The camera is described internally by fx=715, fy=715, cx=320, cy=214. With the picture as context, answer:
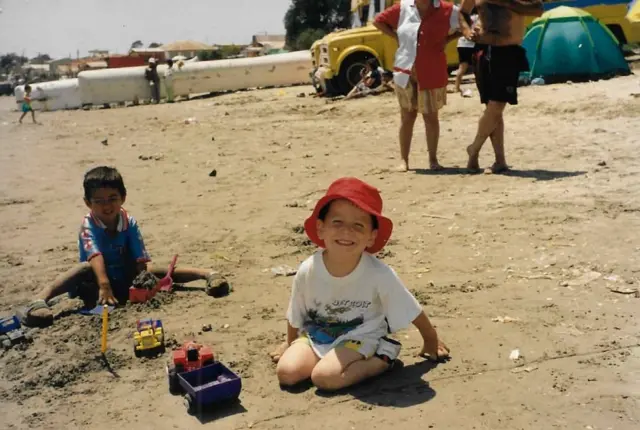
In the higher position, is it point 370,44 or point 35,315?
point 370,44

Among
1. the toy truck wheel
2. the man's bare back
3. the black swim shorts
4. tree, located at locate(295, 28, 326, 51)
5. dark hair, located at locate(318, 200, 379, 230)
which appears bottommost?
the toy truck wheel

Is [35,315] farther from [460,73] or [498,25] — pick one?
[460,73]

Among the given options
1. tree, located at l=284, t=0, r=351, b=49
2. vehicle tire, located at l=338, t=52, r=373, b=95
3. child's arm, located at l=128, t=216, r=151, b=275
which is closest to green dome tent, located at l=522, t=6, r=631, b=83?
vehicle tire, located at l=338, t=52, r=373, b=95

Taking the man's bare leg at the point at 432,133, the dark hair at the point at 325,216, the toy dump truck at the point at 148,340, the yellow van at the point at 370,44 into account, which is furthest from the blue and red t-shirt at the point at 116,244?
the yellow van at the point at 370,44

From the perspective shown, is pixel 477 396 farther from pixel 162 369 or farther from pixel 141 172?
pixel 141 172

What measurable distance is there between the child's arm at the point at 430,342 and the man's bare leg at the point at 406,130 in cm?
403

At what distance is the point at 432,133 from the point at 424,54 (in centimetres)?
77

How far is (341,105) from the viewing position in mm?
13695

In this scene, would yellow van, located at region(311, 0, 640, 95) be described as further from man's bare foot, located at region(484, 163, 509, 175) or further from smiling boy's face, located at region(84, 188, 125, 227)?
smiling boy's face, located at region(84, 188, 125, 227)

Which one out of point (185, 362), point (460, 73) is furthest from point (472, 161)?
point (460, 73)

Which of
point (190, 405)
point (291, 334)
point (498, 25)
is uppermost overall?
point (498, 25)

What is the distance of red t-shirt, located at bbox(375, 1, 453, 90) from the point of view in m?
6.66

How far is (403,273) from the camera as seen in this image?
14.1ft

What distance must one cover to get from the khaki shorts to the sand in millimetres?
633
